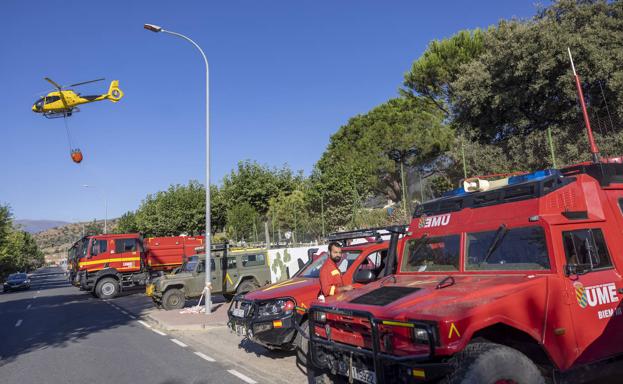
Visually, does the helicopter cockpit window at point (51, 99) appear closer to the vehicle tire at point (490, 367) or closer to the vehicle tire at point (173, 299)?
the vehicle tire at point (173, 299)

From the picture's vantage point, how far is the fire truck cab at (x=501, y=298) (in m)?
3.78

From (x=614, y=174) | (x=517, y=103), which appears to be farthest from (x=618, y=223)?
(x=517, y=103)

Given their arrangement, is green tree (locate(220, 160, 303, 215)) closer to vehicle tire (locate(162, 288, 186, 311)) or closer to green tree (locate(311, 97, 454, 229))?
green tree (locate(311, 97, 454, 229))

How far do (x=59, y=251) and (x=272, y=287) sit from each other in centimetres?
20189

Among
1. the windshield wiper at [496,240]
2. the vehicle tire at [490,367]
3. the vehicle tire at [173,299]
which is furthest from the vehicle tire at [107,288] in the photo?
the vehicle tire at [490,367]

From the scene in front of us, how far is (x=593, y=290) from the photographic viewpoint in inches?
176

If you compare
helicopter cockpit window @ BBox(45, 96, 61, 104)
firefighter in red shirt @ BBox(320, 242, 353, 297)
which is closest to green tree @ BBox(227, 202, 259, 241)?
helicopter cockpit window @ BBox(45, 96, 61, 104)

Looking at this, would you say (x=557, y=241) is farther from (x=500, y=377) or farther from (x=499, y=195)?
(x=500, y=377)

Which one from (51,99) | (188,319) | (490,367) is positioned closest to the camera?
(490,367)

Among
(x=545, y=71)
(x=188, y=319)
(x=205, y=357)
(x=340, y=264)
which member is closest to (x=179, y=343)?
(x=205, y=357)

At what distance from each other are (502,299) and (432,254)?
60.6 inches

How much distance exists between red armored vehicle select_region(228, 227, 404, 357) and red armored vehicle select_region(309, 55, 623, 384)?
6.34 feet

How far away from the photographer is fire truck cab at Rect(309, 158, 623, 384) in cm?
378

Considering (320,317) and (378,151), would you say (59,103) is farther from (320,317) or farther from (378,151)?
(320,317)
